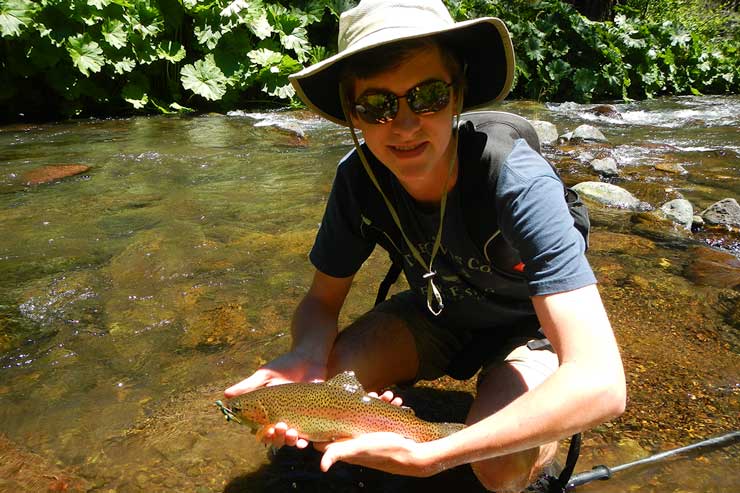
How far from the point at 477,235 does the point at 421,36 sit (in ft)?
2.30

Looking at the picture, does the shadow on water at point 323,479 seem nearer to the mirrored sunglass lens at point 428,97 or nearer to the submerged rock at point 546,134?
the mirrored sunglass lens at point 428,97

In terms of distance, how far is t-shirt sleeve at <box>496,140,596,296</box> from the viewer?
5.85ft

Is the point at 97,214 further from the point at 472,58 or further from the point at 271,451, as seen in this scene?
the point at 472,58

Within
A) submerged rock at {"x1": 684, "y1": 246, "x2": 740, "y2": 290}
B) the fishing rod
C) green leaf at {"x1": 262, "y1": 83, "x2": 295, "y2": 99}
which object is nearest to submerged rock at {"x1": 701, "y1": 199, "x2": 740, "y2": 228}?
submerged rock at {"x1": 684, "y1": 246, "x2": 740, "y2": 290}

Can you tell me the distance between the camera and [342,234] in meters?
2.45

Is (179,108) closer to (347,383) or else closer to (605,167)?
(605,167)

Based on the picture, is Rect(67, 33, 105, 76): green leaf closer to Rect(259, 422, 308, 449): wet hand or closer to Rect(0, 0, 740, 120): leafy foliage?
Rect(0, 0, 740, 120): leafy foliage

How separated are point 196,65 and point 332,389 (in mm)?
11272

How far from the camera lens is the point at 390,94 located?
197cm

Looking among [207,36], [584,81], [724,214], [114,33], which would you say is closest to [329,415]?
[724,214]

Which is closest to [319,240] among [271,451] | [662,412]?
[271,451]

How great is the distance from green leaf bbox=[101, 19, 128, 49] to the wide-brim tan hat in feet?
32.0

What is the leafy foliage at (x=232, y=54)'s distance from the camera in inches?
413

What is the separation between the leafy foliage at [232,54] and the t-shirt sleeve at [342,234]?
959cm
